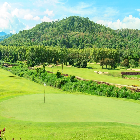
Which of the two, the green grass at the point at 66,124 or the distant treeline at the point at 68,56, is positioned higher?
the distant treeline at the point at 68,56

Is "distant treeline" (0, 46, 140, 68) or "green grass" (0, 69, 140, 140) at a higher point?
"distant treeline" (0, 46, 140, 68)

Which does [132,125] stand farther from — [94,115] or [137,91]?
[137,91]

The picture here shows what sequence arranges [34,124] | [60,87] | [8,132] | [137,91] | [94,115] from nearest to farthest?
[8,132] → [34,124] → [94,115] → [137,91] → [60,87]

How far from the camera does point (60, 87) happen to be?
49688 mm

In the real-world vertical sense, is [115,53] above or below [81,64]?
above

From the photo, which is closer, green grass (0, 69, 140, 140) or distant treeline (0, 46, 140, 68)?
green grass (0, 69, 140, 140)

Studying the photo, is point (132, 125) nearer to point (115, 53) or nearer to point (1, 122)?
point (1, 122)

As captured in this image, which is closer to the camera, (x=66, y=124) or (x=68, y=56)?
(x=66, y=124)

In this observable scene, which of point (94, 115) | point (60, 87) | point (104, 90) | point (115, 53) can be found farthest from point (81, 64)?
point (94, 115)

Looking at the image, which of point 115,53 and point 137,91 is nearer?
point 137,91

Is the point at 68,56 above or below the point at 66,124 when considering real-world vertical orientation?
above

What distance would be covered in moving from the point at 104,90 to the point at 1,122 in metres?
26.9

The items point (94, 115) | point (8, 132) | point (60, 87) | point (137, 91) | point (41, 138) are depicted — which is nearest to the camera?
point (41, 138)

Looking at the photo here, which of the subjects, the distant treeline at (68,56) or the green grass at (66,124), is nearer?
the green grass at (66,124)
